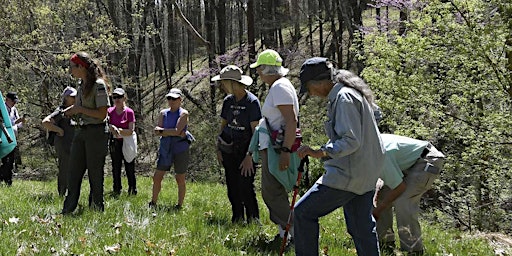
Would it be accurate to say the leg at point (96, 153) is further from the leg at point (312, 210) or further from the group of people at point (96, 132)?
the leg at point (312, 210)

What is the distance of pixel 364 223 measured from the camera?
148 inches

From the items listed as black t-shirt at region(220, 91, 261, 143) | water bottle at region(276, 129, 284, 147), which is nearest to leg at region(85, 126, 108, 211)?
black t-shirt at region(220, 91, 261, 143)

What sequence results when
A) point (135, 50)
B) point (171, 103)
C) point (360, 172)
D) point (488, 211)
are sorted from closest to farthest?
point (360, 172)
point (171, 103)
point (488, 211)
point (135, 50)

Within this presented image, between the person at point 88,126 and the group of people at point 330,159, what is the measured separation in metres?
1.39

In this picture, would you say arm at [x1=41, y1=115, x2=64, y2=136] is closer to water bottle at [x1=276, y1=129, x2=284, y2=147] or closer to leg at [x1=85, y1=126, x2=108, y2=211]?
leg at [x1=85, y1=126, x2=108, y2=211]

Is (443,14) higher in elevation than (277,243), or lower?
higher

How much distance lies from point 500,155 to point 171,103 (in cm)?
698

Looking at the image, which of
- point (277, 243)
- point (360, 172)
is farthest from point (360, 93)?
point (277, 243)

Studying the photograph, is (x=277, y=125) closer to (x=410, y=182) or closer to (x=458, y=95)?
(x=410, y=182)

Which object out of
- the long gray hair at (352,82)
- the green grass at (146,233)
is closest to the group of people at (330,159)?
the long gray hair at (352,82)

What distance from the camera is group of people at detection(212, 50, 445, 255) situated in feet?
11.5

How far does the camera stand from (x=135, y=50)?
2886 cm

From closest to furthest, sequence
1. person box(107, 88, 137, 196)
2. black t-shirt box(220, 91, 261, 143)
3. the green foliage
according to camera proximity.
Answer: black t-shirt box(220, 91, 261, 143) → person box(107, 88, 137, 196) → the green foliage

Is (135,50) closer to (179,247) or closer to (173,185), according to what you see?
(173,185)
